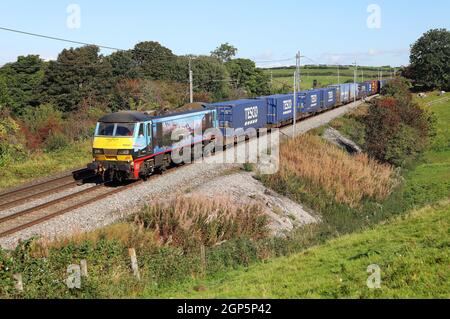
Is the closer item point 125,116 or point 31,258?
point 31,258

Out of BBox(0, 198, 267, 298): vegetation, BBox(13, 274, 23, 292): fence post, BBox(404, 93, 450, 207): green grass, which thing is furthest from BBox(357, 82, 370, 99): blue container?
BBox(13, 274, 23, 292): fence post

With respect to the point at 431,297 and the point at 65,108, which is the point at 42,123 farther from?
the point at 431,297

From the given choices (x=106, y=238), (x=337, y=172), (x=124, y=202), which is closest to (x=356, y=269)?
(x=106, y=238)

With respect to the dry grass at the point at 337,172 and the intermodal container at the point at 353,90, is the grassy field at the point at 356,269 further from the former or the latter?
the intermodal container at the point at 353,90

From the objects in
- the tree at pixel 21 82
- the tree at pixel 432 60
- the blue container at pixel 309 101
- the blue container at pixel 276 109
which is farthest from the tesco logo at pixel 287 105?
the tree at pixel 432 60

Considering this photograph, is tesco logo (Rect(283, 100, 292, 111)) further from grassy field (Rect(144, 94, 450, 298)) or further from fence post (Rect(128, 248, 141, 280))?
fence post (Rect(128, 248, 141, 280))

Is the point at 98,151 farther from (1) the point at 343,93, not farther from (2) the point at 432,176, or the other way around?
(1) the point at 343,93

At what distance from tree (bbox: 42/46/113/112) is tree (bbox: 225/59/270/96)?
2840 cm

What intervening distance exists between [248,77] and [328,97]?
3477 cm

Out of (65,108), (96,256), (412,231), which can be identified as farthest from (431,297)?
(65,108)

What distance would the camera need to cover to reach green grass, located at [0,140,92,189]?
23.5 metres

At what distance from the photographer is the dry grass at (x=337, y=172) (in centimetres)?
2470

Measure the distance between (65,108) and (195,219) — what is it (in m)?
52.2

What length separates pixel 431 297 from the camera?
27.1 ft
